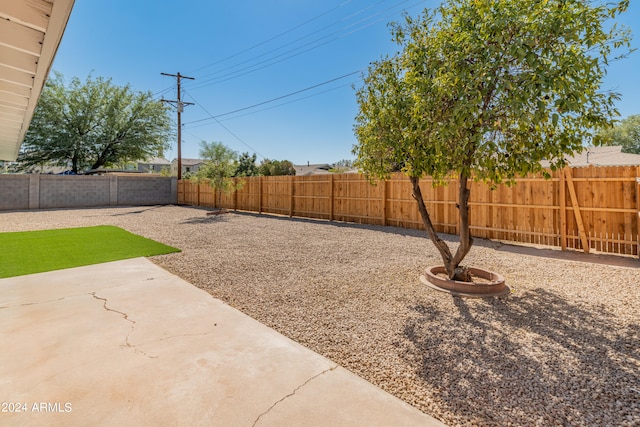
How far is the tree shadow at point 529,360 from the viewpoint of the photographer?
1930 mm

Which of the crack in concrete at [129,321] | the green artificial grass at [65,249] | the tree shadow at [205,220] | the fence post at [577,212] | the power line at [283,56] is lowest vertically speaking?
the crack in concrete at [129,321]

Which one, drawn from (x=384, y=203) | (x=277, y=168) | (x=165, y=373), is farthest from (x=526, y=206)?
(x=277, y=168)

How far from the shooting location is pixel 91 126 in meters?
22.6

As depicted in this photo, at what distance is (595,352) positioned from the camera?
2602 millimetres

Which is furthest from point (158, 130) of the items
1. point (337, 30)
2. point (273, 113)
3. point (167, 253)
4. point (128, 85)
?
point (167, 253)

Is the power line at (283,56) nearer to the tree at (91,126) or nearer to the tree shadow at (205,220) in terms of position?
the tree at (91,126)

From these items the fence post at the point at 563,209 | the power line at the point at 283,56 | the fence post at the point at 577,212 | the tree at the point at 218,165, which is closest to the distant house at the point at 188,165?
the power line at the point at 283,56

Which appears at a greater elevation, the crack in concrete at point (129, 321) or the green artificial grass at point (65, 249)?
the green artificial grass at point (65, 249)

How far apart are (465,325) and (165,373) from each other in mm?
2883

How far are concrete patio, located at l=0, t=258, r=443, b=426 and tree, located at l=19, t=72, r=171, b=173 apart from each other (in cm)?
2421

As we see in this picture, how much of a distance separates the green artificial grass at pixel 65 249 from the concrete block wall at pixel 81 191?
40.3ft

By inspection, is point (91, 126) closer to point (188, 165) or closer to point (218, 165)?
point (218, 165)

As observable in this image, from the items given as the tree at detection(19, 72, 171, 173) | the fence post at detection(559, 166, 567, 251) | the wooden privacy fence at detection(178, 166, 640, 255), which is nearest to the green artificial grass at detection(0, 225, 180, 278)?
the wooden privacy fence at detection(178, 166, 640, 255)

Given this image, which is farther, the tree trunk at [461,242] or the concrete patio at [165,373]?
the tree trunk at [461,242]
